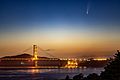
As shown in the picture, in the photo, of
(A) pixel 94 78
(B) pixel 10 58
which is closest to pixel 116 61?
(A) pixel 94 78

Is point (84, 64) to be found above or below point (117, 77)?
above

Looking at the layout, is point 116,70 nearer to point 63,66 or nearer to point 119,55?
point 119,55

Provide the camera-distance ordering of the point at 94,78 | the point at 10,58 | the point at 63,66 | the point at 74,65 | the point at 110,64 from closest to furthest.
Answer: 1. the point at 110,64
2. the point at 94,78
3. the point at 10,58
4. the point at 74,65
5. the point at 63,66

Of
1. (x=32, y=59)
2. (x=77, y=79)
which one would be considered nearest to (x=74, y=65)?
(x=32, y=59)

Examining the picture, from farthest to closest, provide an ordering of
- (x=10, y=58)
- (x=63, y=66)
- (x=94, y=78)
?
1. (x=63, y=66)
2. (x=10, y=58)
3. (x=94, y=78)

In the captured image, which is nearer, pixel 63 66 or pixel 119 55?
pixel 119 55

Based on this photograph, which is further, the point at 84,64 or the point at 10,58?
the point at 84,64

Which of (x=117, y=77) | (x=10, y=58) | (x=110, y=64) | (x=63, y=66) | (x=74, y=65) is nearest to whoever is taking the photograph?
(x=117, y=77)

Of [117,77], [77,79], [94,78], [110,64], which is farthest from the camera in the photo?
[77,79]

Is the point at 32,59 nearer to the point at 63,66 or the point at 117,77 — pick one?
the point at 63,66
